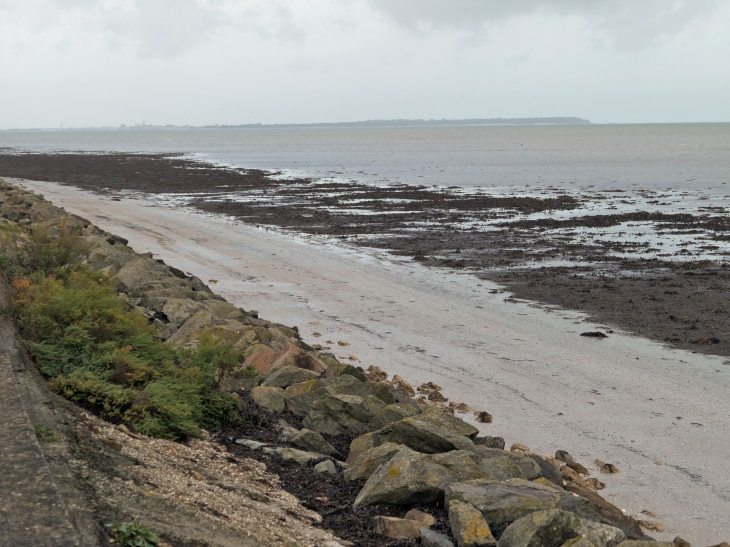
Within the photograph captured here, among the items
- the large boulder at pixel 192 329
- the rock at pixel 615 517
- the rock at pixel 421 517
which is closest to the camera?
the rock at pixel 421 517

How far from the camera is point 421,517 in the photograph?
5188 mm

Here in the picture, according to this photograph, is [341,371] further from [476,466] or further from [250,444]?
[476,466]

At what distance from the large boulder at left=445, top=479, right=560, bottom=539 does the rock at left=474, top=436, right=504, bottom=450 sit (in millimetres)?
2028

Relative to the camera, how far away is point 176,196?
38562 millimetres

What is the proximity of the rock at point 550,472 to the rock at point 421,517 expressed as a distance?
1776 mm

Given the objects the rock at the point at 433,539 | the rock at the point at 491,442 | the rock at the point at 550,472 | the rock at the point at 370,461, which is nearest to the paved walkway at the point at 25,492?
the rock at the point at 433,539

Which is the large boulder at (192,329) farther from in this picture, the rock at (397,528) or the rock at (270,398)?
the rock at (397,528)

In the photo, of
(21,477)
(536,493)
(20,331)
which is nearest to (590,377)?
(536,493)

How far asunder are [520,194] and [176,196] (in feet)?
63.4

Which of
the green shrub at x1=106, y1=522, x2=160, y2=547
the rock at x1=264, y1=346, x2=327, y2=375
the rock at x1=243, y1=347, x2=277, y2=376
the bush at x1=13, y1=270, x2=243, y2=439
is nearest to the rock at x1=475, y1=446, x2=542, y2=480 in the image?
the bush at x1=13, y1=270, x2=243, y2=439

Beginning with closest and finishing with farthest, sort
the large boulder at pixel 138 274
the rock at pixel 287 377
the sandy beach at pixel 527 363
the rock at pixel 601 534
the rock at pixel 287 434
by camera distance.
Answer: the rock at pixel 601 534 → the rock at pixel 287 434 → the sandy beach at pixel 527 363 → the rock at pixel 287 377 → the large boulder at pixel 138 274

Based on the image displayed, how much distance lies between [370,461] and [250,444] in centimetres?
116

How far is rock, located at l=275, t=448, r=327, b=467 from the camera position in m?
6.12

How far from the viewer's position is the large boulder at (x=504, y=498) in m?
4.93
